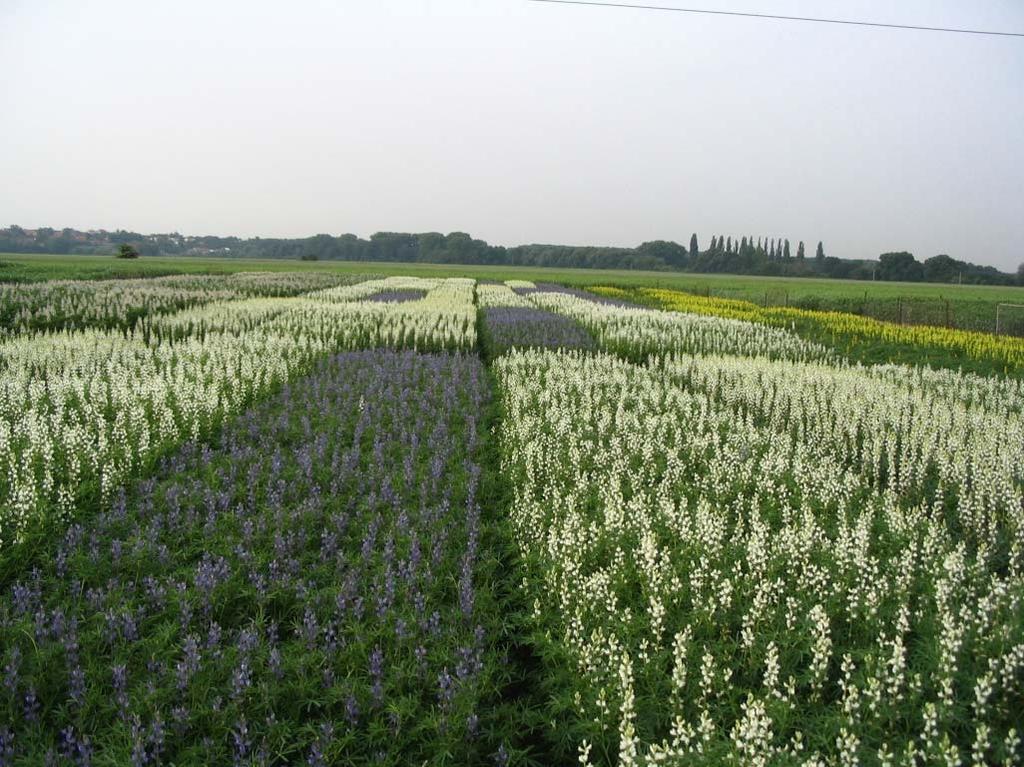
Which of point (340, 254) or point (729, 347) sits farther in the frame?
point (340, 254)

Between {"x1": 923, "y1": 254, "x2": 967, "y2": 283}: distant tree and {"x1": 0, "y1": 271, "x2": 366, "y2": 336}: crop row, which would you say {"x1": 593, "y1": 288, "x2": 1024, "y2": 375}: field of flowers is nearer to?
{"x1": 0, "y1": 271, "x2": 366, "y2": 336}: crop row

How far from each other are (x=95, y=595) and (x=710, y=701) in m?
4.43

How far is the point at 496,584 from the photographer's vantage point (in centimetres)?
552

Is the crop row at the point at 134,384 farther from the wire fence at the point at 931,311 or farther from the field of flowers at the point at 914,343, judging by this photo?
the wire fence at the point at 931,311

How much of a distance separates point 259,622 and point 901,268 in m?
120

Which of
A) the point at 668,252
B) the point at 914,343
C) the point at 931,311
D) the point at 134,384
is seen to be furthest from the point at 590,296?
the point at 668,252

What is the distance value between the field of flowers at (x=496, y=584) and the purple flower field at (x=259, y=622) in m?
0.03

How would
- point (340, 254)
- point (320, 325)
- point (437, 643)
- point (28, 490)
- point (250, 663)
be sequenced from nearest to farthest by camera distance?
point (250, 663), point (437, 643), point (28, 490), point (320, 325), point (340, 254)

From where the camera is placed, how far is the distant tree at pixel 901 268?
333 feet

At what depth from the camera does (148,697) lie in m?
3.68

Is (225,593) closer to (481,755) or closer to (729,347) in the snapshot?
(481,755)

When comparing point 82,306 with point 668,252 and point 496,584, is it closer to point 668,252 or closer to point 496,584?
point 496,584

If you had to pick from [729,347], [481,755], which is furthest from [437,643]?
[729,347]

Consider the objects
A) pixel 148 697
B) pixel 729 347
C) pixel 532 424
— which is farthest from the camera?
pixel 729 347
